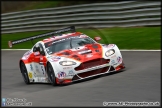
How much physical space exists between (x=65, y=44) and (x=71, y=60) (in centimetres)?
113

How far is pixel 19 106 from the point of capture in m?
8.73

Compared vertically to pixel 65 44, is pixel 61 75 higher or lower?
lower

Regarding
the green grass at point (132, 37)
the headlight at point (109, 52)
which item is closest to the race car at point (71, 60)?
the headlight at point (109, 52)

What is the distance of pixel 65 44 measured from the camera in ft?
37.9

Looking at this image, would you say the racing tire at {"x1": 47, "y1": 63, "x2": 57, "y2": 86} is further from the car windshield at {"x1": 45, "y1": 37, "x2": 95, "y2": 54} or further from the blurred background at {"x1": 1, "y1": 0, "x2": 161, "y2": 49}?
the blurred background at {"x1": 1, "y1": 0, "x2": 161, "y2": 49}

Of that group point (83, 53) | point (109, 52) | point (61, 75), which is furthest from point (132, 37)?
point (61, 75)

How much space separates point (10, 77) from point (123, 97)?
6.56 metres

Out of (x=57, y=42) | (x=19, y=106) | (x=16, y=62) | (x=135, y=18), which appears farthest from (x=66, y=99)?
(x=135, y=18)

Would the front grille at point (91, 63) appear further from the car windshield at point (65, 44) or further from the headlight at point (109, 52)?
the car windshield at point (65, 44)

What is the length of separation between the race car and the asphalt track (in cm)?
21

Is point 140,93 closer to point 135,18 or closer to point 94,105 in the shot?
point 94,105

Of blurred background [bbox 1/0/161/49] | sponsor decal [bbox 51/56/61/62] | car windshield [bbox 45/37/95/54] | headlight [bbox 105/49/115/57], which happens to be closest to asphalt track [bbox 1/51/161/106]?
headlight [bbox 105/49/115/57]

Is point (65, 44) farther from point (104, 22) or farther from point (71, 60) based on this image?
point (104, 22)

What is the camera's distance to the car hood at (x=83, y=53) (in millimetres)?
10602
